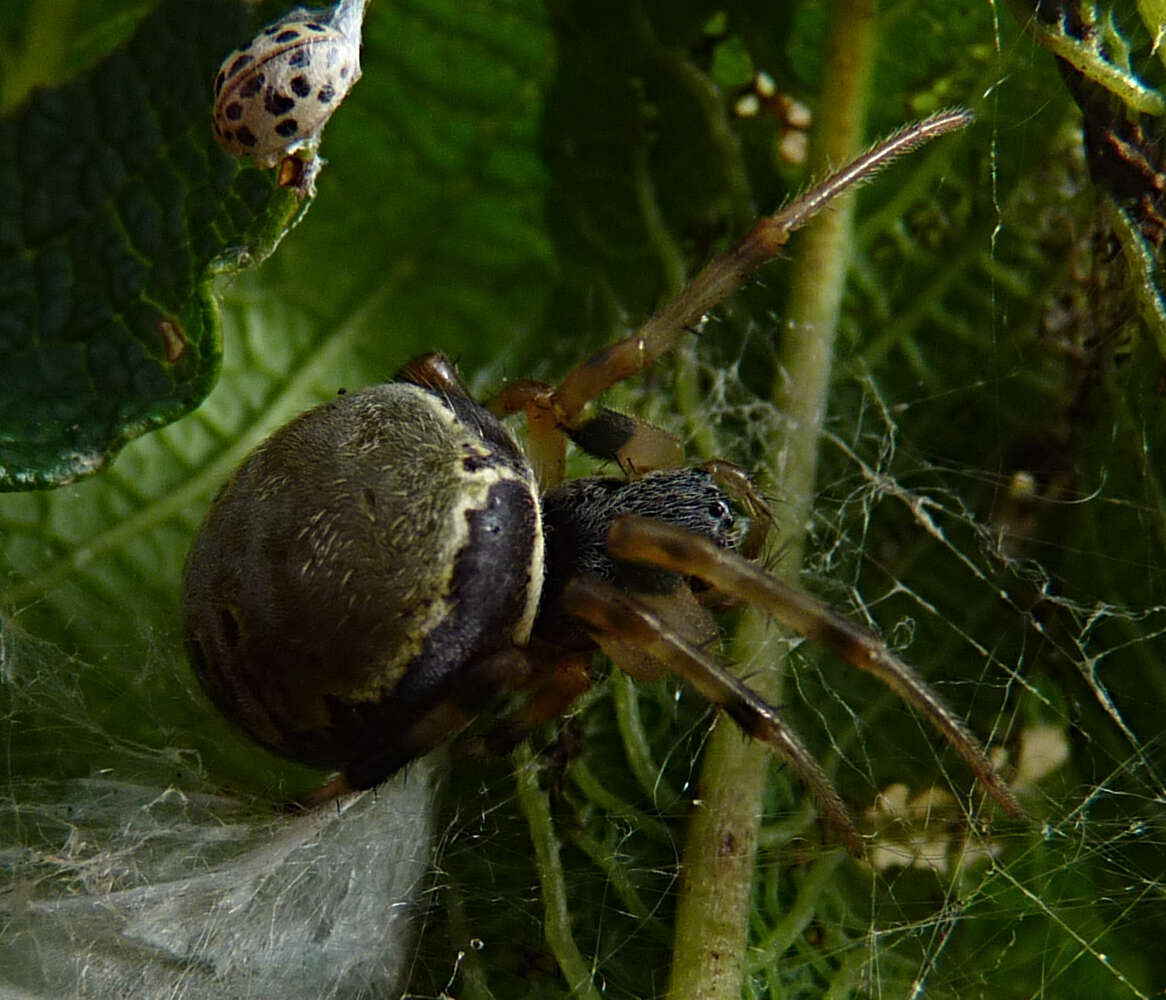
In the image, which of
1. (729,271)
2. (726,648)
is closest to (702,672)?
(726,648)

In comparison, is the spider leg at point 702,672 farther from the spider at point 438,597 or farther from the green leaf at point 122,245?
the green leaf at point 122,245

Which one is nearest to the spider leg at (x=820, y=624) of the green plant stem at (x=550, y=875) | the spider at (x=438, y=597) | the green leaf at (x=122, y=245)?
the spider at (x=438, y=597)

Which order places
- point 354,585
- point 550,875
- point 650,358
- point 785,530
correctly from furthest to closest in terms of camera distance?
point 785,530 → point 650,358 → point 550,875 → point 354,585

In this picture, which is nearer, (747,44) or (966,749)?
(966,749)

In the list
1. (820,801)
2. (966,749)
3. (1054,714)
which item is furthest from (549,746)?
(1054,714)

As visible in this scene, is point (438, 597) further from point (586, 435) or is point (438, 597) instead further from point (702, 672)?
point (586, 435)

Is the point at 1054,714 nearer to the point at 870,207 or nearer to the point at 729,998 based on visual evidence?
the point at 729,998

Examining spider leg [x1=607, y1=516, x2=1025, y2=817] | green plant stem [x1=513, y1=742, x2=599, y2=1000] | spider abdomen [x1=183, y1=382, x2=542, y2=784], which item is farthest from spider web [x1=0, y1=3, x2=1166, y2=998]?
spider abdomen [x1=183, y1=382, x2=542, y2=784]
